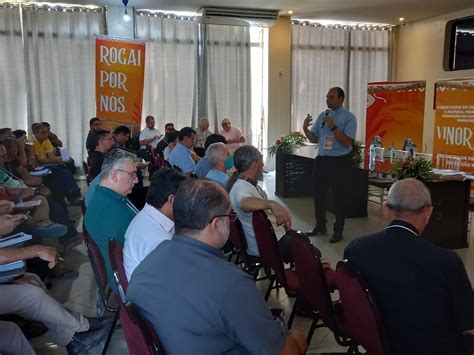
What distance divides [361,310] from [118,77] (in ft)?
20.4

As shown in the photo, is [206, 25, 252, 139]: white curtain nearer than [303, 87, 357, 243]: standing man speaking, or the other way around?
[303, 87, 357, 243]: standing man speaking

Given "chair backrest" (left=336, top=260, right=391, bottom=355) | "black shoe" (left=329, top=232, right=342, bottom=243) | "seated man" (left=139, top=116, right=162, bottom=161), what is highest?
"seated man" (left=139, top=116, right=162, bottom=161)

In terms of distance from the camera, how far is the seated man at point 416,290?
1.67m

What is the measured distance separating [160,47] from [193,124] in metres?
1.73

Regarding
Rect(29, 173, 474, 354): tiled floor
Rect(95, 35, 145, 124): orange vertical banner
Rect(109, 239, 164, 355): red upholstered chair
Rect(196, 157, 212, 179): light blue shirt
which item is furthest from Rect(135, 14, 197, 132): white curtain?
Rect(109, 239, 164, 355): red upholstered chair

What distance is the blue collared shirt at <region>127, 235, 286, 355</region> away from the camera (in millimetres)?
1191

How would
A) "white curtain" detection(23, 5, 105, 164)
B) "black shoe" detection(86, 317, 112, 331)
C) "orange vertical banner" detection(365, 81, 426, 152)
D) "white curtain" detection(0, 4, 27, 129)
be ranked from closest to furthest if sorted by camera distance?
"black shoe" detection(86, 317, 112, 331) < "orange vertical banner" detection(365, 81, 426, 152) < "white curtain" detection(0, 4, 27, 129) < "white curtain" detection(23, 5, 105, 164)

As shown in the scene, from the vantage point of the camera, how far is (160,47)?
9430 millimetres

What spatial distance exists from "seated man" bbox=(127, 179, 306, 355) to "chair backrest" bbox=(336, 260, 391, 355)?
20.0 inches

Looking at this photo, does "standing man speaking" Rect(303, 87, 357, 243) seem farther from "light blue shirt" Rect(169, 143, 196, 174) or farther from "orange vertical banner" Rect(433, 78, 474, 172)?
"orange vertical banner" Rect(433, 78, 474, 172)

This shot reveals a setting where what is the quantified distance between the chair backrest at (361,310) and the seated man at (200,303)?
0.51 metres

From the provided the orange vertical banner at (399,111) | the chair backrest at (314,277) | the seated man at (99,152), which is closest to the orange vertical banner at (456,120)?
the orange vertical banner at (399,111)

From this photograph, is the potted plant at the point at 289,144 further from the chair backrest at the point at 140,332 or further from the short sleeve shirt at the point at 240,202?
the chair backrest at the point at 140,332

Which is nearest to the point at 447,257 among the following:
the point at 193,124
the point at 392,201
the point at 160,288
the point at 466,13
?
the point at 392,201
